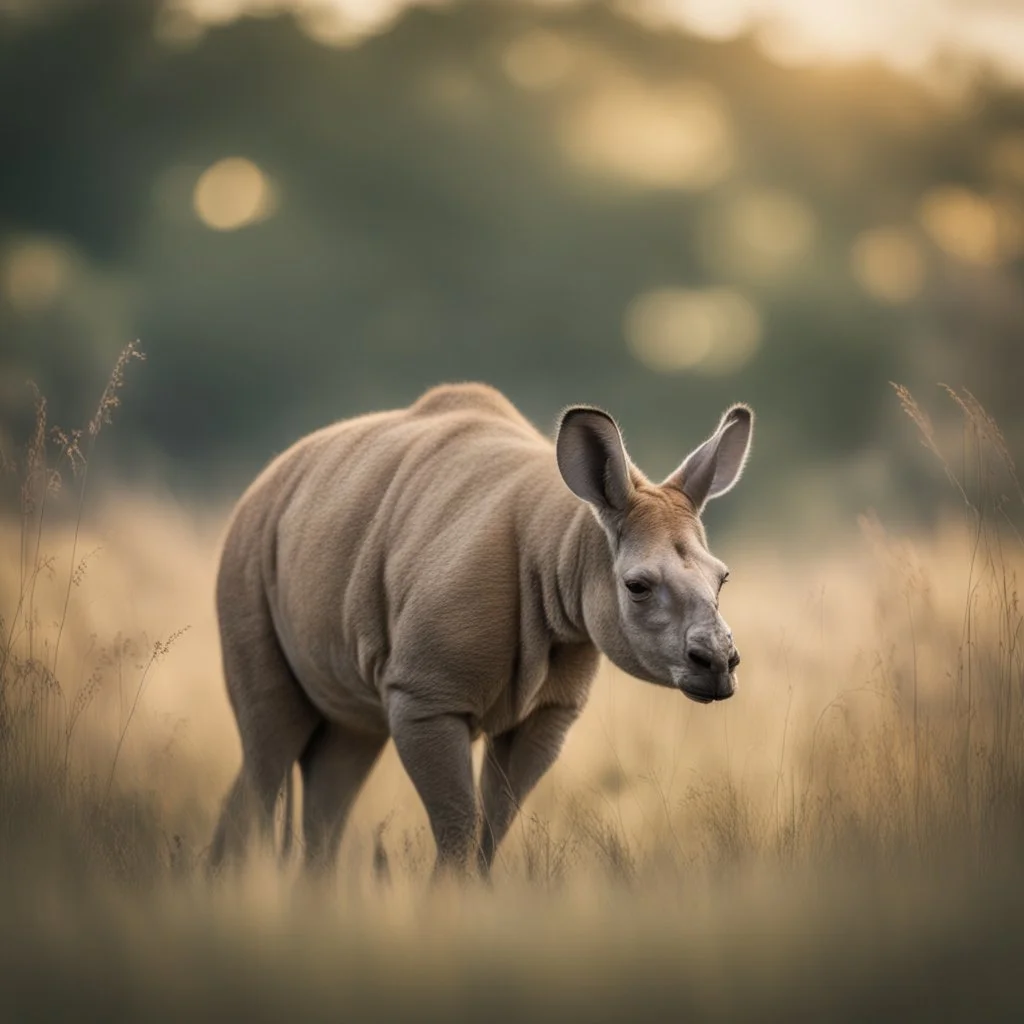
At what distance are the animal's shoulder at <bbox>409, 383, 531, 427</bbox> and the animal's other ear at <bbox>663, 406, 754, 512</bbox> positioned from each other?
1366mm

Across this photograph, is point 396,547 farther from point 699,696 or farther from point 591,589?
point 699,696

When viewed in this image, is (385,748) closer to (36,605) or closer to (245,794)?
(245,794)

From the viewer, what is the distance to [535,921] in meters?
6.03

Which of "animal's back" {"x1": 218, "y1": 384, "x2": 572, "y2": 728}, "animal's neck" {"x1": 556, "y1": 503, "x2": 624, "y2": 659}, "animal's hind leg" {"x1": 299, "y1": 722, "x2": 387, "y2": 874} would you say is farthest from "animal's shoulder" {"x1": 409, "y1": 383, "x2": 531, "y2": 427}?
"animal's hind leg" {"x1": 299, "y1": 722, "x2": 387, "y2": 874}

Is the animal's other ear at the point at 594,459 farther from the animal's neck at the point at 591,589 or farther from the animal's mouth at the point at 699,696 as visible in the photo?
the animal's mouth at the point at 699,696

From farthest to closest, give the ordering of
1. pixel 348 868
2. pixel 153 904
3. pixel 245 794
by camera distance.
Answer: pixel 245 794 → pixel 348 868 → pixel 153 904

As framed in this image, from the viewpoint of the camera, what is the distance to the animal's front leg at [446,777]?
25.9ft

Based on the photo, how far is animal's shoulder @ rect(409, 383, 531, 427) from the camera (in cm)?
911

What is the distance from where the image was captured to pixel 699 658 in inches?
276

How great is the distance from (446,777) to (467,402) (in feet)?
6.61

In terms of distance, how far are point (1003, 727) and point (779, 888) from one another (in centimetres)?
146

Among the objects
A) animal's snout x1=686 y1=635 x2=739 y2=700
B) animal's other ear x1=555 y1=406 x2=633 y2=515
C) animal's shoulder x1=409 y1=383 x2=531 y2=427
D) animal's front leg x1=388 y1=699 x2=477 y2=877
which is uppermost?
animal's shoulder x1=409 y1=383 x2=531 y2=427

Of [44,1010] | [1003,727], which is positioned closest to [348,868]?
[44,1010]

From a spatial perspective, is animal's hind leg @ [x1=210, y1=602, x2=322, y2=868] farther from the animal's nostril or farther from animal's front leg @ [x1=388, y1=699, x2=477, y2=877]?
the animal's nostril
